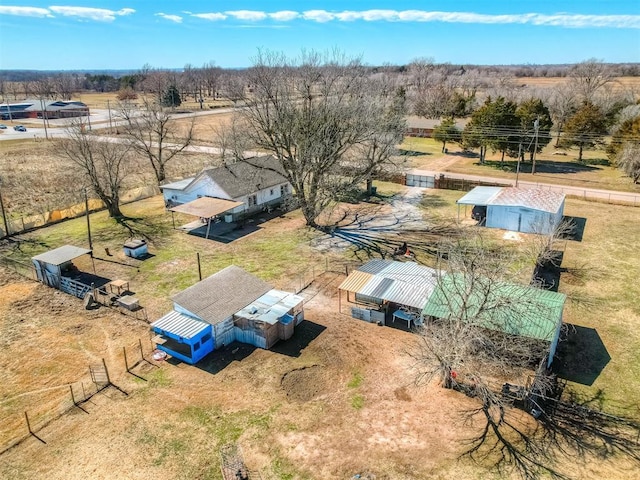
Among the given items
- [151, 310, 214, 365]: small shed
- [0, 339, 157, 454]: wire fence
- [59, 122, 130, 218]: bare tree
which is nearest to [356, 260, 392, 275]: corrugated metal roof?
[151, 310, 214, 365]: small shed

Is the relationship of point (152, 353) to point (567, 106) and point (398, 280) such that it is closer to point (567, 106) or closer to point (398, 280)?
point (398, 280)

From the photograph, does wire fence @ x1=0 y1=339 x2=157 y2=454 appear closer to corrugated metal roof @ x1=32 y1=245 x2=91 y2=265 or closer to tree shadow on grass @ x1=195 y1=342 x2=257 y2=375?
tree shadow on grass @ x1=195 y1=342 x2=257 y2=375

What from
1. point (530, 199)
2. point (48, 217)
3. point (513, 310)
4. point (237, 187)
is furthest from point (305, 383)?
point (48, 217)

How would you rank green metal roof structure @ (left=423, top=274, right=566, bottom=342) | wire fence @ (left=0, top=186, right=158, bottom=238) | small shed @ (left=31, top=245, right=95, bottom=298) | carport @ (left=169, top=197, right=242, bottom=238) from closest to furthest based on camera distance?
green metal roof structure @ (left=423, top=274, right=566, bottom=342)
small shed @ (left=31, top=245, right=95, bottom=298)
carport @ (left=169, top=197, right=242, bottom=238)
wire fence @ (left=0, top=186, right=158, bottom=238)

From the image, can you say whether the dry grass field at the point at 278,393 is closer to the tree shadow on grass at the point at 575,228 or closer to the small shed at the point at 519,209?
the tree shadow on grass at the point at 575,228

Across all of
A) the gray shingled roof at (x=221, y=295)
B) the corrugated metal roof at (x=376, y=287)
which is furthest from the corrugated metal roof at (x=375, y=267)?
the gray shingled roof at (x=221, y=295)

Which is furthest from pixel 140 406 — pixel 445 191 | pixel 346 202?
pixel 445 191
